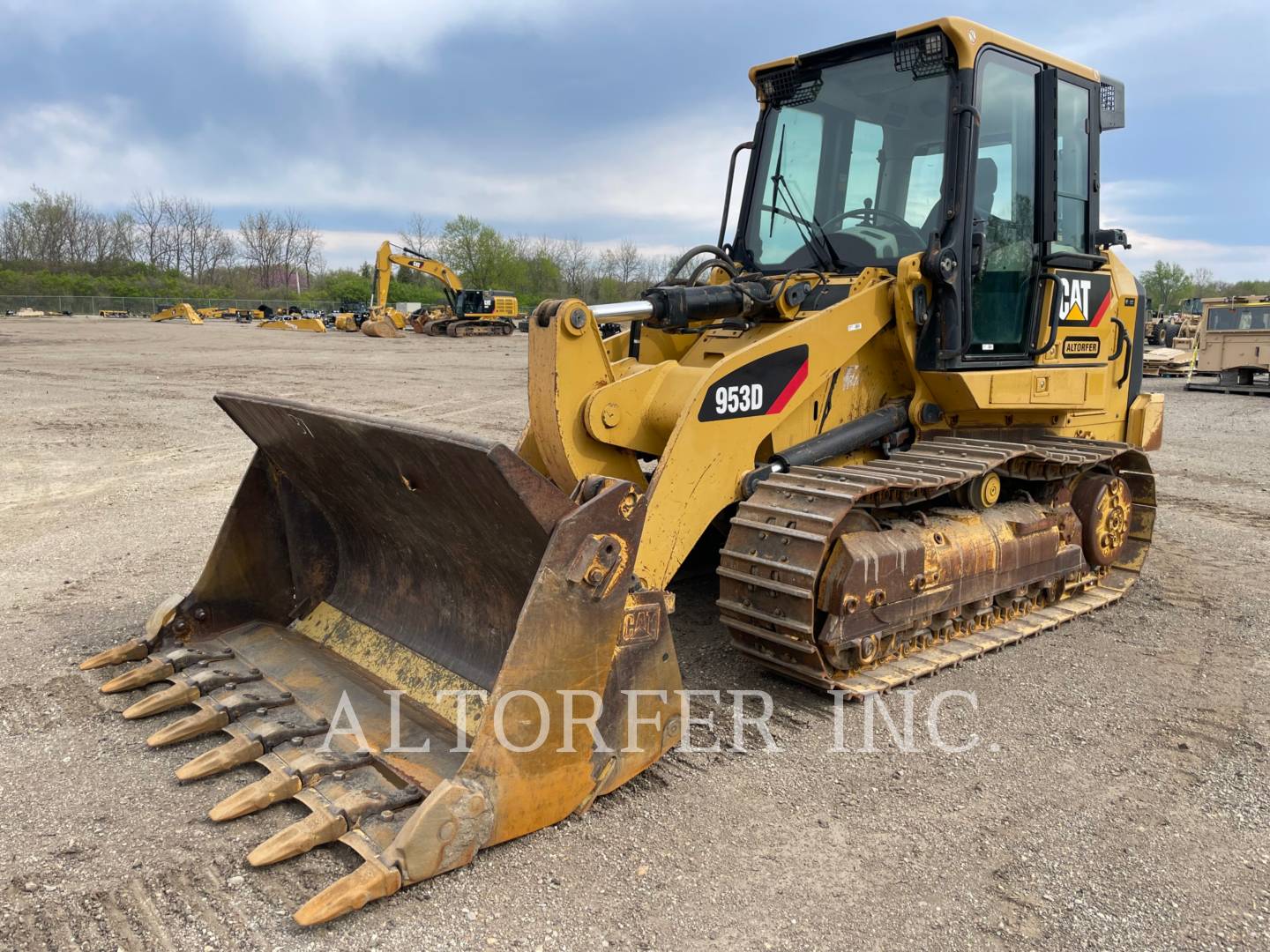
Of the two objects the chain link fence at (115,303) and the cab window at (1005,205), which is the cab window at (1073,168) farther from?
the chain link fence at (115,303)

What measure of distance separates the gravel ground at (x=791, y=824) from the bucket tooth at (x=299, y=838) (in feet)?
0.23

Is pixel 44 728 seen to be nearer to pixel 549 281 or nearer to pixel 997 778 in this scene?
pixel 997 778

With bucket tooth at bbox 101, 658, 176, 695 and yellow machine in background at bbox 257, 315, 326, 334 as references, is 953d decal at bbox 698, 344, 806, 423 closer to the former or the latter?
bucket tooth at bbox 101, 658, 176, 695

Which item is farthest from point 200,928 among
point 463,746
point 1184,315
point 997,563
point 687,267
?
point 1184,315

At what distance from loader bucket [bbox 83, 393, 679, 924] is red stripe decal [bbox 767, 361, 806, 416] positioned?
1.39 metres

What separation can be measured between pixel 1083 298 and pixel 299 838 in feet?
16.6

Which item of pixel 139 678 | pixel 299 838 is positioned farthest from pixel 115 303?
pixel 299 838

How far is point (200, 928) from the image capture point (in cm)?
255

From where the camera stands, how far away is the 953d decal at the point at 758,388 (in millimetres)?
4051

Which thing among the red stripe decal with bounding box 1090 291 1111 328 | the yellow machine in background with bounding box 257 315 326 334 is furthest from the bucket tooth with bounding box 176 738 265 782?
the yellow machine in background with bounding box 257 315 326 334

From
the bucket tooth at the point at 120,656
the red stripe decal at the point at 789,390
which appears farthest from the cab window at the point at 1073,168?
the bucket tooth at the point at 120,656

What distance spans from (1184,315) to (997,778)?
33735 mm

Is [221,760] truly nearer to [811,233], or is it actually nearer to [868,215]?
[811,233]

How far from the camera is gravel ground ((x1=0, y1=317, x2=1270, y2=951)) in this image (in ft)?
8.63
